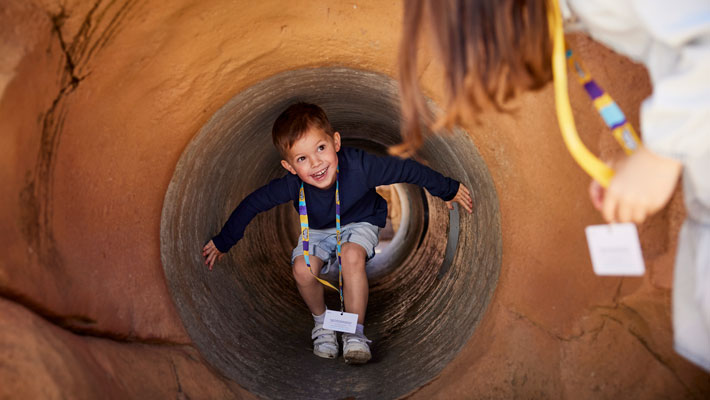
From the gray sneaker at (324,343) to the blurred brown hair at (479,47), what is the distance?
2.00 m

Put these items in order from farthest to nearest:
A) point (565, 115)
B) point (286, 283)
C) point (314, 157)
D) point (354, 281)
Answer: point (286, 283) < point (354, 281) < point (314, 157) < point (565, 115)

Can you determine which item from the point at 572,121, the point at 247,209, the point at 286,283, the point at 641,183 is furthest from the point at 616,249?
the point at 286,283

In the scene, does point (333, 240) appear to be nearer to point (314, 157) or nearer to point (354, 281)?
point (354, 281)

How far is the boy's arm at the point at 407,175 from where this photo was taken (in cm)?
277

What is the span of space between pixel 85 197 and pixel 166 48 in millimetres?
649

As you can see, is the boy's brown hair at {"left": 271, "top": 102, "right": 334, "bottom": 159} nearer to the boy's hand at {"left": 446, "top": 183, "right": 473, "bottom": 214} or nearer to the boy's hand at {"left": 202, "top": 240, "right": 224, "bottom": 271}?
the boy's hand at {"left": 202, "top": 240, "right": 224, "bottom": 271}

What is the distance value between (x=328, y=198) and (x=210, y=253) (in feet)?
2.43

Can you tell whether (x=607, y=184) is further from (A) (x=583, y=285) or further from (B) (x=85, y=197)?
(B) (x=85, y=197)

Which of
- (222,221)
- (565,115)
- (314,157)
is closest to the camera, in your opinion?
(565,115)

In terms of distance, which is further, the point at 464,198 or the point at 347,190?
the point at 347,190

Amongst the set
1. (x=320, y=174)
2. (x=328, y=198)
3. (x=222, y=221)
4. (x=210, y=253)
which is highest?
(x=320, y=174)

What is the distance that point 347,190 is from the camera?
2998mm

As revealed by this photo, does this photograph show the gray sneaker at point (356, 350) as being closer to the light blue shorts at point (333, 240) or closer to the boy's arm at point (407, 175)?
the light blue shorts at point (333, 240)

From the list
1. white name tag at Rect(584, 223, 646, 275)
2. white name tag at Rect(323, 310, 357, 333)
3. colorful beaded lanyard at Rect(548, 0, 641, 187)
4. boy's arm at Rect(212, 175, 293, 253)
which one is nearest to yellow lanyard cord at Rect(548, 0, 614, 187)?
colorful beaded lanyard at Rect(548, 0, 641, 187)
